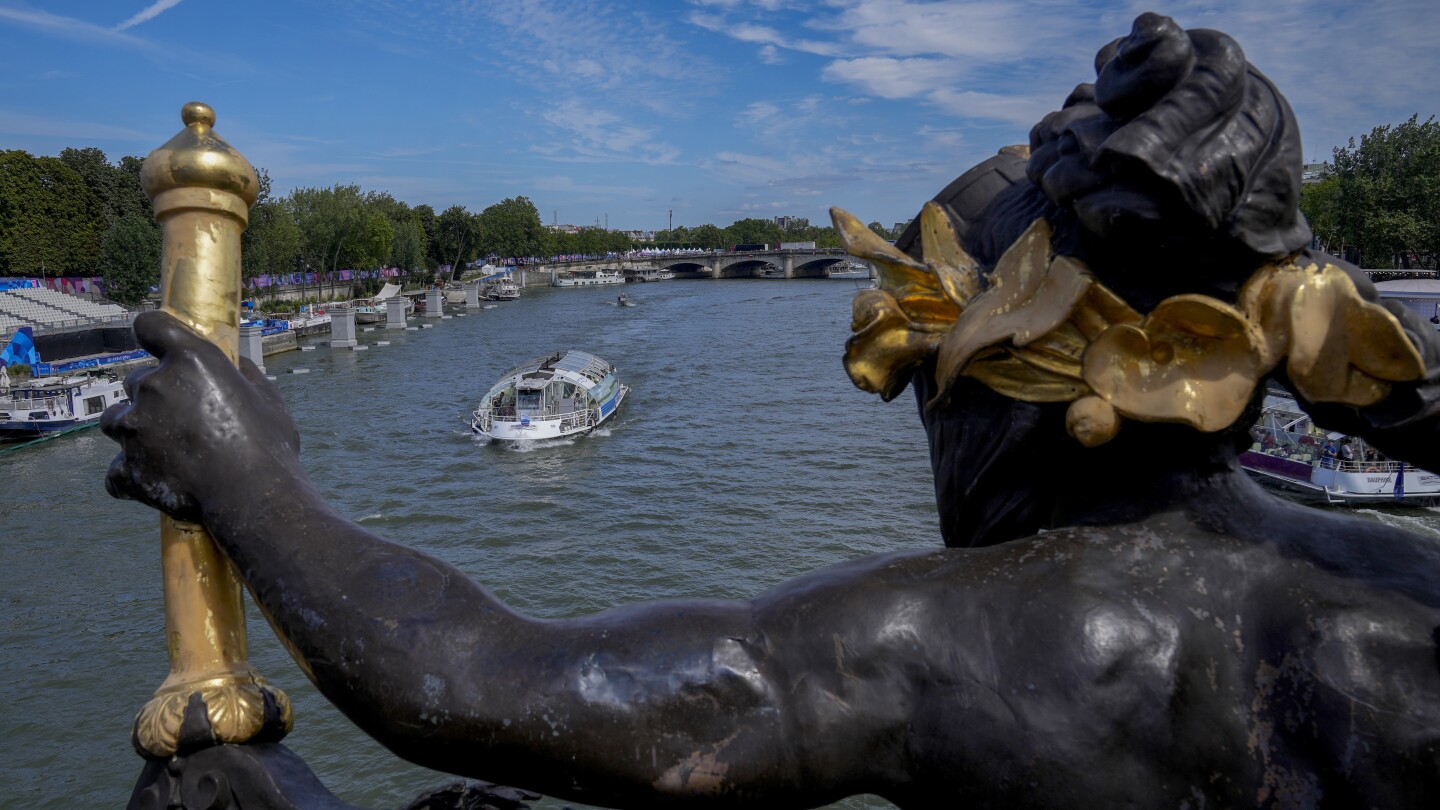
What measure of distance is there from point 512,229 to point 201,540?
303ft

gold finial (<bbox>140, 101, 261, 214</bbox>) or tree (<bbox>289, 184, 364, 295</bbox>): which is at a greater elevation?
tree (<bbox>289, 184, 364, 295</bbox>)

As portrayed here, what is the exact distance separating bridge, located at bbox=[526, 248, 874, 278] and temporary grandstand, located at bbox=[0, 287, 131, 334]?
49337 mm

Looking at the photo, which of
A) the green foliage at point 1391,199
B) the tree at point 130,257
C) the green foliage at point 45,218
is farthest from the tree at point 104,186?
the green foliage at point 1391,199

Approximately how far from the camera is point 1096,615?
1.16 m

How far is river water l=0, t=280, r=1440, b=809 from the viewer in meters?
11.4

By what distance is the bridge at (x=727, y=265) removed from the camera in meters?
83.6

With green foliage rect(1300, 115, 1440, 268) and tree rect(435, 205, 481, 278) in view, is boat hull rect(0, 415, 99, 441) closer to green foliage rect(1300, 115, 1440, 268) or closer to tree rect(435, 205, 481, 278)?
green foliage rect(1300, 115, 1440, 268)

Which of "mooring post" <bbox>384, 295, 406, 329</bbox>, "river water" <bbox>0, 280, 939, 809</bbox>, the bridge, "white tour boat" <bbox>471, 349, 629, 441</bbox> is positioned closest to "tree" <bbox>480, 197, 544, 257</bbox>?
the bridge

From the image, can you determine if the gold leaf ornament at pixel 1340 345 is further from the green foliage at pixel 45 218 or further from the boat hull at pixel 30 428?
the green foliage at pixel 45 218

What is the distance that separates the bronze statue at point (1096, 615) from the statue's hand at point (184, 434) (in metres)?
0.10

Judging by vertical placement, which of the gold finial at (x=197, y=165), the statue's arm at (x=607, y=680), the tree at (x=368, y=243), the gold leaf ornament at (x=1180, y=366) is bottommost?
the statue's arm at (x=607, y=680)

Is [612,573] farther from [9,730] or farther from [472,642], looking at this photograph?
[472,642]

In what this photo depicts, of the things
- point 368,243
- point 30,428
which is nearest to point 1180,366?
point 30,428

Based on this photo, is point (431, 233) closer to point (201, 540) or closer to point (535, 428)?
point (535, 428)
